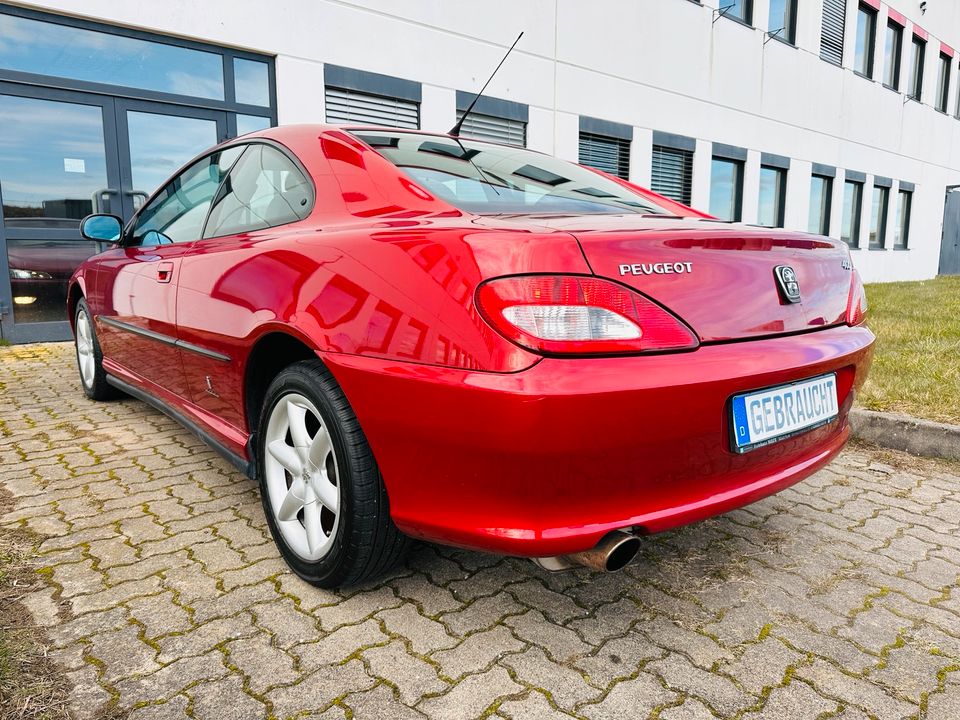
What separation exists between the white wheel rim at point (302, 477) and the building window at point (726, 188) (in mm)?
11212

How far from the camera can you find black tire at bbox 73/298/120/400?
3.94m

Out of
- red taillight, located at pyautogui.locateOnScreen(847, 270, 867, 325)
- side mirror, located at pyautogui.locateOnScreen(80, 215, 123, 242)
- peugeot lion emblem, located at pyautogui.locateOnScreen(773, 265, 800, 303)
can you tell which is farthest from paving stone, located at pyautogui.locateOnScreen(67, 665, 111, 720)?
side mirror, located at pyautogui.locateOnScreen(80, 215, 123, 242)

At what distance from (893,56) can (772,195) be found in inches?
284

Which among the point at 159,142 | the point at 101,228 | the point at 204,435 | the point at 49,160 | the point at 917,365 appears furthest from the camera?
the point at 159,142

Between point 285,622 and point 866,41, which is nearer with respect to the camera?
point 285,622

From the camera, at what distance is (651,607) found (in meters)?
1.89

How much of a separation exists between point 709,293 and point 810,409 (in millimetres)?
502

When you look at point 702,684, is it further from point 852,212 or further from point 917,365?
point 852,212

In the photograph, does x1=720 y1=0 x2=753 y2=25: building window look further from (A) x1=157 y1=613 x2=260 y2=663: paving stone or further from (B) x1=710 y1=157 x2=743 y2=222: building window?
(A) x1=157 y1=613 x2=260 y2=663: paving stone

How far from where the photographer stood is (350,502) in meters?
1.74

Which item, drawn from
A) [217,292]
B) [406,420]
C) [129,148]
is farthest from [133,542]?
[129,148]

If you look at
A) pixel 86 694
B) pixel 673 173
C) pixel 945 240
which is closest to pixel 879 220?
pixel 945 240

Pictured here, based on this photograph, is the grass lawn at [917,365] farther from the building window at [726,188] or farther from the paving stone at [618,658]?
the building window at [726,188]

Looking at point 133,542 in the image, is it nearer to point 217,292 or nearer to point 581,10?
point 217,292
